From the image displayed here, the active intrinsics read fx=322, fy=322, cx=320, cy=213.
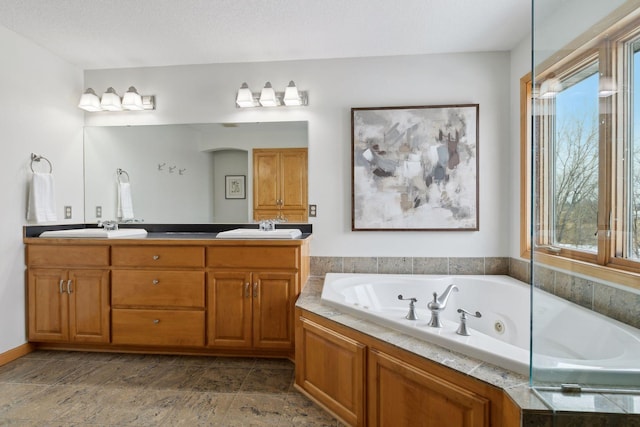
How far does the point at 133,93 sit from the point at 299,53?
1459 millimetres

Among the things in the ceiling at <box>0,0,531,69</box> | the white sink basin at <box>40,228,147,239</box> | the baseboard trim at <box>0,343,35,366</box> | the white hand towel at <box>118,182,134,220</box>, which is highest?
the ceiling at <box>0,0,531,69</box>

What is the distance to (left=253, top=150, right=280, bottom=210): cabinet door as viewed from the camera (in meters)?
2.74

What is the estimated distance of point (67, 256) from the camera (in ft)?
7.93

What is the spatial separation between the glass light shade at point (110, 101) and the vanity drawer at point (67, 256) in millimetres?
1238

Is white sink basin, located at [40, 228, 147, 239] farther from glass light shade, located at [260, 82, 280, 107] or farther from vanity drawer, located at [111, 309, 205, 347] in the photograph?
glass light shade, located at [260, 82, 280, 107]

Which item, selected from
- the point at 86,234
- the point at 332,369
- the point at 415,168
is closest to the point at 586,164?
the point at 415,168

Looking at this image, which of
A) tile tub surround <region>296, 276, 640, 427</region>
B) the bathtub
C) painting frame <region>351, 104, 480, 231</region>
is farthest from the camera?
painting frame <region>351, 104, 480, 231</region>

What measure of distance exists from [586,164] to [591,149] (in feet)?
0.23

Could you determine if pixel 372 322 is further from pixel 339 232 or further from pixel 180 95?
pixel 180 95

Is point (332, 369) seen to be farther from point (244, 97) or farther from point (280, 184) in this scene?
point (244, 97)

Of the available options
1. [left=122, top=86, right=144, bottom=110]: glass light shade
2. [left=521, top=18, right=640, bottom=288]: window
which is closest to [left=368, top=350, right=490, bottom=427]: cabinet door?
[left=521, top=18, right=640, bottom=288]: window

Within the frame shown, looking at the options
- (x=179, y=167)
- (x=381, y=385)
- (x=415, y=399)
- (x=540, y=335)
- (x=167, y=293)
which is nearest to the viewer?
(x=540, y=335)

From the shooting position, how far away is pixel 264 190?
2.74m

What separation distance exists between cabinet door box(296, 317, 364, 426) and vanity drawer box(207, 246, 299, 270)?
508mm
